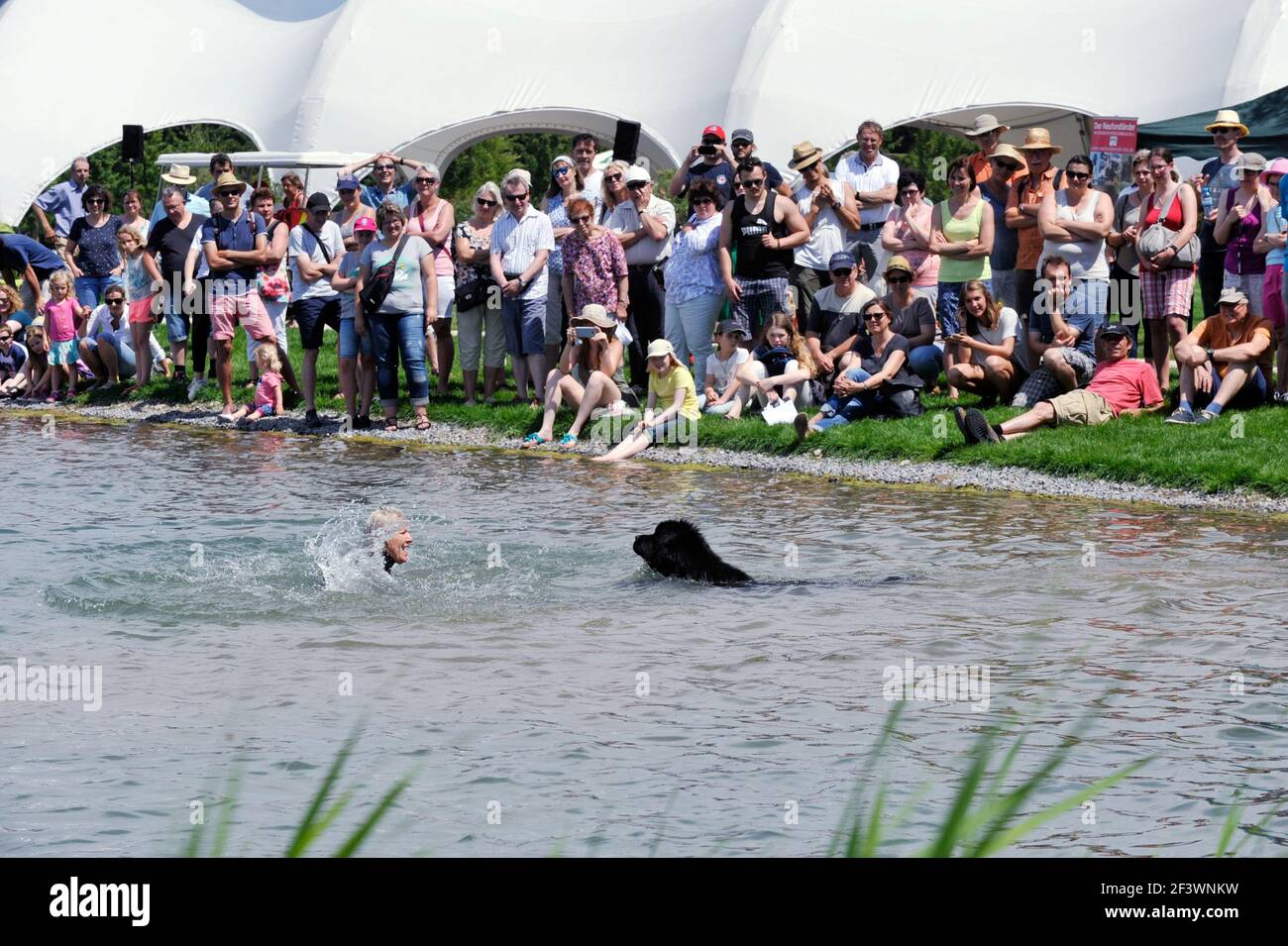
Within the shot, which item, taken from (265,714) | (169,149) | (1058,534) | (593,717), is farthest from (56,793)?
(169,149)

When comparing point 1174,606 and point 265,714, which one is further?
point 1174,606

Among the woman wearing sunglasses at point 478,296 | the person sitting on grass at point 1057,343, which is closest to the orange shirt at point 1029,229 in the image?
the person sitting on grass at point 1057,343

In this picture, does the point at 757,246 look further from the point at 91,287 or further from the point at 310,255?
the point at 91,287

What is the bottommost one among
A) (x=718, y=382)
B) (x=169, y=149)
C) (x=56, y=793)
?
(x=56, y=793)

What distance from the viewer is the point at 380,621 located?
9.34 m

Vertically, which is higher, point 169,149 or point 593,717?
point 169,149

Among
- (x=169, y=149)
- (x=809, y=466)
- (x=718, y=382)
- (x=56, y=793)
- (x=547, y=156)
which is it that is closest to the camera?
(x=56, y=793)

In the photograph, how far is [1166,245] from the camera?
46.7 ft

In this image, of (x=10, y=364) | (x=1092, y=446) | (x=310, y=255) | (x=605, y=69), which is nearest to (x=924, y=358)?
(x=1092, y=446)

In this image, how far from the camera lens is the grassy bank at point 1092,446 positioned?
12.3m

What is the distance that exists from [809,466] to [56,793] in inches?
340

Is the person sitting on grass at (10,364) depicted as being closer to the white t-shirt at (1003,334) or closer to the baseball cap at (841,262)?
the baseball cap at (841,262)

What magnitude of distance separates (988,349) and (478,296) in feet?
16.1

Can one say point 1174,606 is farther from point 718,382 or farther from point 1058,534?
point 718,382
